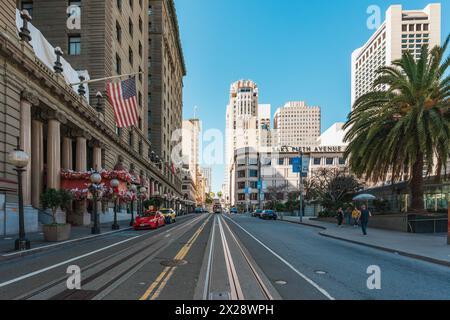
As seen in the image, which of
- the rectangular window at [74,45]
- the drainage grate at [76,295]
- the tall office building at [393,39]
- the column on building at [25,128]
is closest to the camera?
the drainage grate at [76,295]

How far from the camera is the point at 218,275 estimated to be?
7.46m

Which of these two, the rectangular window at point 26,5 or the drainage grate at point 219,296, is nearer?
the drainage grate at point 219,296

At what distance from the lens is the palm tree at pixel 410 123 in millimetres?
19219

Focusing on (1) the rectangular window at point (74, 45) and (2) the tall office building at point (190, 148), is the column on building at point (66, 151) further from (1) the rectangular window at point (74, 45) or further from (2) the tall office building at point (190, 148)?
(2) the tall office building at point (190, 148)

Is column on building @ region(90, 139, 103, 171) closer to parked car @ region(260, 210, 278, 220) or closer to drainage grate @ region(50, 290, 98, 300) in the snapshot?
drainage grate @ region(50, 290, 98, 300)

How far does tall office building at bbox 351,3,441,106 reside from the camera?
156 ft

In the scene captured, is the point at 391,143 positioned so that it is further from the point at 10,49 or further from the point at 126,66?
the point at 126,66

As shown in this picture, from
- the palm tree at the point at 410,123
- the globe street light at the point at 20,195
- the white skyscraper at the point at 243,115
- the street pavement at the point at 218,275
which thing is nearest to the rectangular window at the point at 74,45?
the globe street light at the point at 20,195

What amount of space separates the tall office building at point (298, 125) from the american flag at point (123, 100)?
17312 cm

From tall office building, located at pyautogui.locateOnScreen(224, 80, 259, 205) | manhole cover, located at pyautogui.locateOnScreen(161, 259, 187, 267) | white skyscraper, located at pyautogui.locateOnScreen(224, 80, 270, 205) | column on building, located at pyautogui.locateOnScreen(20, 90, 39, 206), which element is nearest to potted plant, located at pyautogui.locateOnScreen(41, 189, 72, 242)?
column on building, located at pyautogui.locateOnScreen(20, 90, 39, 206)

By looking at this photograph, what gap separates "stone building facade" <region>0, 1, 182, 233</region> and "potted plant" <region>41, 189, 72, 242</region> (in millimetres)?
3446

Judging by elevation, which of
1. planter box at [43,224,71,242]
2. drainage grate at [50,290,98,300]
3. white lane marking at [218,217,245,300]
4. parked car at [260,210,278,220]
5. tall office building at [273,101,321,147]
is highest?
tall office building at [273,101,321,147]

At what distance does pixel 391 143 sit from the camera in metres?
19.7
